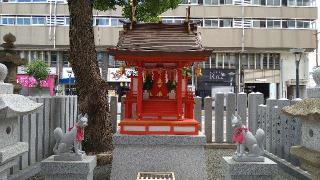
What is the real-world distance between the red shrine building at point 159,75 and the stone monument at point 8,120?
3317 mm

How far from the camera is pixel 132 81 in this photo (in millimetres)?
10484

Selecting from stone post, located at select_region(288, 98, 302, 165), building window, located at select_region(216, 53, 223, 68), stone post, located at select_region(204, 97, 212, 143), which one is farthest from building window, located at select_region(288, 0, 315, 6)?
stone post, located at select_region(288, 98, 302, 165)

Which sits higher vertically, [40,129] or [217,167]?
[40,129]

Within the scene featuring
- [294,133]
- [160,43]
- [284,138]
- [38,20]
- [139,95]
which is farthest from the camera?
[38,20]

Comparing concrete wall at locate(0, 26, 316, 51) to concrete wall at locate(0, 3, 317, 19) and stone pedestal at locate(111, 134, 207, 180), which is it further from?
stone pedestal at locate(111, 134, 207, 180)

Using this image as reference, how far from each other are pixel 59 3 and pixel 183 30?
30309mm

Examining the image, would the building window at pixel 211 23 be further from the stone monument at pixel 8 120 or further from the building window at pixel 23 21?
the stone monument at pixel 8 120

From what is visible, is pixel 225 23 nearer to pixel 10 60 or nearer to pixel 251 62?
pixel 251 62

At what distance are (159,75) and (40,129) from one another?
3.52 metres

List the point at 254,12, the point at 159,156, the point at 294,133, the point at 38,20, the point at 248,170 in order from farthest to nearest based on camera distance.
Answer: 1. the point at 254,12
2. the point at 38,20
3. the point at 294,133
4. the point at 159,156
5. the point at 248,170

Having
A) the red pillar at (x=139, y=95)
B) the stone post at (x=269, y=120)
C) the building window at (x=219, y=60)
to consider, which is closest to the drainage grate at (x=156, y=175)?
the red pillar at (x=139, y=95)

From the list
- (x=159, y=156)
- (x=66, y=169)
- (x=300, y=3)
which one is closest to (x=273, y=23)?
(x=300, y=3)

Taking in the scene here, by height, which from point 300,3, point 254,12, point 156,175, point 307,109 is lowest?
point 156,175

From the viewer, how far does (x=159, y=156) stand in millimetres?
9492
